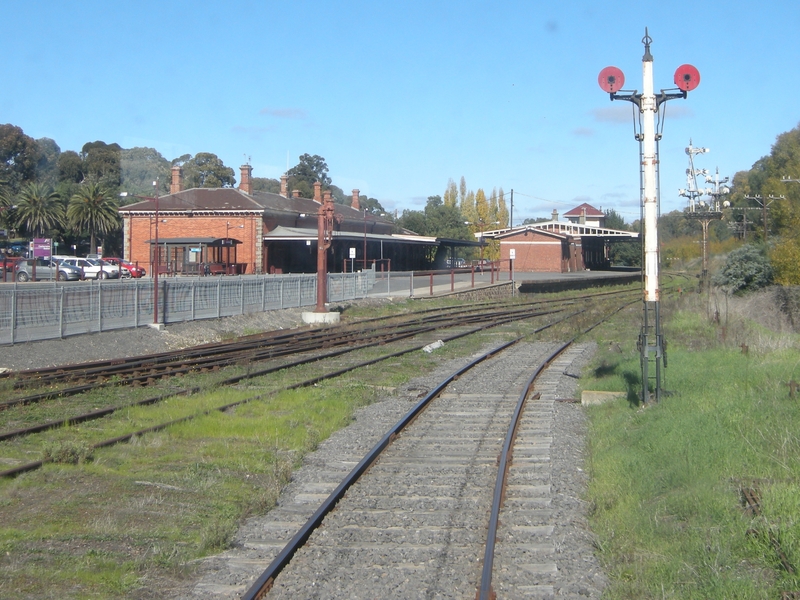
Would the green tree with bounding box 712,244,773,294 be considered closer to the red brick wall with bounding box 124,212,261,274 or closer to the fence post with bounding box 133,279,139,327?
the fence post with bounding box 133,279,139,327

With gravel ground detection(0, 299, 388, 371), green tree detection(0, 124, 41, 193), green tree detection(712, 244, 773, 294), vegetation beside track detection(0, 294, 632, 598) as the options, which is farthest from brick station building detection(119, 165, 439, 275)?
vegetation beside track detection(0, 294, 632, 598)

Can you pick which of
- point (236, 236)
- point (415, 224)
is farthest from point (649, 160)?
point (415, 224)

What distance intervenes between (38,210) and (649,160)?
6001cm

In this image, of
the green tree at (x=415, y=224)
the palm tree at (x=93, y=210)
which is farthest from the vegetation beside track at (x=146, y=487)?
the green tree at (x=415, y=224)

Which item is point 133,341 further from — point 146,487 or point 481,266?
point 481,266

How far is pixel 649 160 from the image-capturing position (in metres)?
11.6

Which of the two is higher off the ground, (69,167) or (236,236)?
(69,167)

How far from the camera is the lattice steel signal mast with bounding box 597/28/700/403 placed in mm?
11492

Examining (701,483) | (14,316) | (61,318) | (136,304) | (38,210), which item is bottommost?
(701,483)

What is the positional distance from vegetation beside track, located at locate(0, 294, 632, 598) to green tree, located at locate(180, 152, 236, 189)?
104 metres

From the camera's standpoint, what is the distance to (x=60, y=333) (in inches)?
803

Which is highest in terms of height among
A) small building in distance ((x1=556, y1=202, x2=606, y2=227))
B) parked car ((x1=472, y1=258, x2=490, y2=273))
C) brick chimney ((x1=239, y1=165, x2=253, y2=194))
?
small building in distance ((x1=556, y1=202, x2=606, y2=227))

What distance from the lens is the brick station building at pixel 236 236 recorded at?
57103 millimetres

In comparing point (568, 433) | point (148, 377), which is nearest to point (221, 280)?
point (148, 377)
